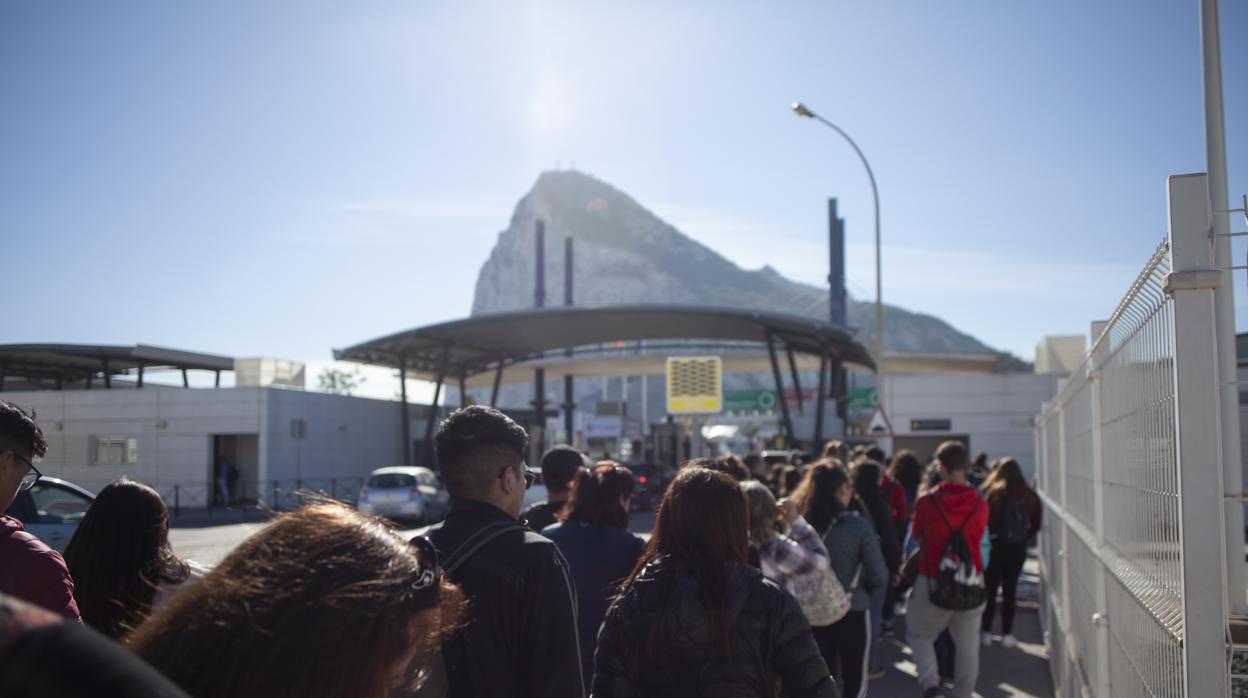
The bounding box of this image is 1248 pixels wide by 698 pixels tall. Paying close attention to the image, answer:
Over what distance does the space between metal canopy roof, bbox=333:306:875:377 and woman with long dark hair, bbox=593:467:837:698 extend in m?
27.3

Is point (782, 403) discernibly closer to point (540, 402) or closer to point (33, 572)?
point (540, 402)

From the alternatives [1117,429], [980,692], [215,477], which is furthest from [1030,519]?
[215,477]

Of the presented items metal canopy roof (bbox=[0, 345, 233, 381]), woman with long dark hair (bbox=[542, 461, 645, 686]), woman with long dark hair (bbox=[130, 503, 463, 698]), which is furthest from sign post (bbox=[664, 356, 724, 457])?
woman with long dark hair (bbox=[130, 503, 463, 698])

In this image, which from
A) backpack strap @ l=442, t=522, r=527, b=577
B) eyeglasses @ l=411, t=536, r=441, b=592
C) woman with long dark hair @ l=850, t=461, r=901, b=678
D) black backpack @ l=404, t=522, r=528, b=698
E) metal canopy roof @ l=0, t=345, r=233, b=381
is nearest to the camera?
eyeglasses @ l=411, t=536, r=441, b=592

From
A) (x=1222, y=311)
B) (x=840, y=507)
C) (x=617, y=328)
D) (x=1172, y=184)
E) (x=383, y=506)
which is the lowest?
(x=383, y=506)

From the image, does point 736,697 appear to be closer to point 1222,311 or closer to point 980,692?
point 1222,311

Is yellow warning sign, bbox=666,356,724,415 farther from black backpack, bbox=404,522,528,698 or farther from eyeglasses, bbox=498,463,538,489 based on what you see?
black backpack, bbox=404,522,528,698

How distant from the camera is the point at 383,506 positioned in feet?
79.5

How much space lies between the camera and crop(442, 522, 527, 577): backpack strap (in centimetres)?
272

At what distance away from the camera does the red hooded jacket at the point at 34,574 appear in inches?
114

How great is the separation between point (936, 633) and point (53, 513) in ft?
29.9

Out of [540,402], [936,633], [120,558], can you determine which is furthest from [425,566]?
[540,402]

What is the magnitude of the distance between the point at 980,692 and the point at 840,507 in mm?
2702

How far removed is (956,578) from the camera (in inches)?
256
